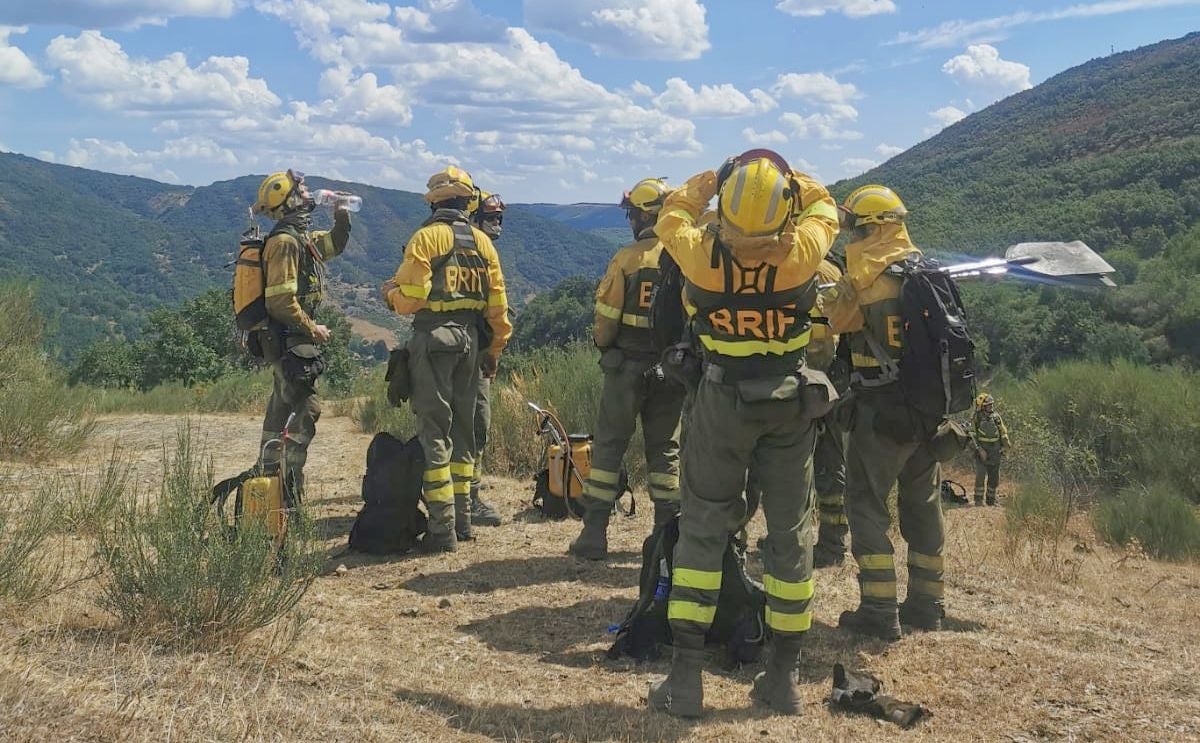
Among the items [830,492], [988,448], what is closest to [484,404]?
[830,492]

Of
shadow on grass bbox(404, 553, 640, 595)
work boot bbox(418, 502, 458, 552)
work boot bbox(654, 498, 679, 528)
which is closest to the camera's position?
shadow on grass bbox(404, 553, 640, 595)

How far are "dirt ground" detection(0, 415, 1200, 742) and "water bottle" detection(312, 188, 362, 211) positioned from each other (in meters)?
2.36

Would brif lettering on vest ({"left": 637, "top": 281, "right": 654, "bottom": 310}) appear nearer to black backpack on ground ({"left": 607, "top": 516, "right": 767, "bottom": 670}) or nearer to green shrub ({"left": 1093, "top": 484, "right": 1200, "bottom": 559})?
→ black backpack on ground ({"left": 607, "top": 516, "right": 767, "bottom": 670})

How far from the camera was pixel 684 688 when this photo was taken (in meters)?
3.85

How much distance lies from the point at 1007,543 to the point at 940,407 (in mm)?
3266

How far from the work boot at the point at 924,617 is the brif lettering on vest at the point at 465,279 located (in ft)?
11.0

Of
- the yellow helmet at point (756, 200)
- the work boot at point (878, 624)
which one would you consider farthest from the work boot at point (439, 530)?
the yellow helmet at point (756, 200)

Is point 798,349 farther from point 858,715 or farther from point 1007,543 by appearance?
point 1007,543

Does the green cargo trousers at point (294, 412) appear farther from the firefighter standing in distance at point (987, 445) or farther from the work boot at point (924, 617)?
the firefighter standing in distance at point (987, 445)

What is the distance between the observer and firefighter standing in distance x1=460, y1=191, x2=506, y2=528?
695 cm

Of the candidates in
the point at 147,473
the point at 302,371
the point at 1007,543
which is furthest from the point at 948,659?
the point at 147,473

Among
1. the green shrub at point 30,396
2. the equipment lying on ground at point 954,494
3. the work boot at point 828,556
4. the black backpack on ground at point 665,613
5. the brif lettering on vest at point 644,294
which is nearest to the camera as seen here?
the black backpack on ground at point 665,613

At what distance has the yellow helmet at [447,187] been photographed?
618 centimetres

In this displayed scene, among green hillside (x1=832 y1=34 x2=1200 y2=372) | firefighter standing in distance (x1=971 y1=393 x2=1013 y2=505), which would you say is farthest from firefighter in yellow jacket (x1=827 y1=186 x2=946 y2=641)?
firefighter standing in distance (x1=971 y1=393 x2=1013 y2=505)
